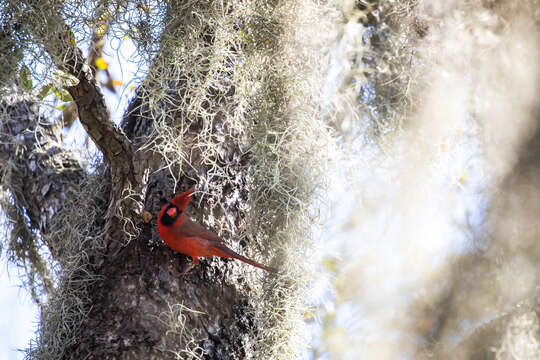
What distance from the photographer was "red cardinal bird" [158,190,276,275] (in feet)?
5.02

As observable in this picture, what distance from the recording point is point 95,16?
1644mm

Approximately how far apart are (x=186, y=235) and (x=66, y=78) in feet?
1.81

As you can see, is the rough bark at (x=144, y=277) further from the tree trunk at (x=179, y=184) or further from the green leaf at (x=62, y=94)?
the green leaf at (x=62, y=94)

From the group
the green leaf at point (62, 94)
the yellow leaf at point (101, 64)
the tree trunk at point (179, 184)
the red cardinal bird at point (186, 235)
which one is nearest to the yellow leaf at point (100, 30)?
the tree trunk at point (179, 184)

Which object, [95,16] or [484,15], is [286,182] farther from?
[484,15]

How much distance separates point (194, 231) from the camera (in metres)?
1.54

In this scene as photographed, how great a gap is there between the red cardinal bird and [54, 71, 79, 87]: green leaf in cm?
43

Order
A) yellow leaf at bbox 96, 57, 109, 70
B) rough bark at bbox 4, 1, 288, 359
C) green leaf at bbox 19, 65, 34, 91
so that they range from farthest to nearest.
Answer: yellow leaf at bbox 96, 57, 109, 70 < green leaf at bbox 19, 65, 34, 91 < rough bark at bbox 4, 1, 288, 359

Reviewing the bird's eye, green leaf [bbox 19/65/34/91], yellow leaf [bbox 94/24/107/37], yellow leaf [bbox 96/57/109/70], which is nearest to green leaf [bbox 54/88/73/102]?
green leaf [bbox 19/65/34/91]

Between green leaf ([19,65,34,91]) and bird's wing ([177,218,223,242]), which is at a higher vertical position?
green leaf ([19,65,34,91])

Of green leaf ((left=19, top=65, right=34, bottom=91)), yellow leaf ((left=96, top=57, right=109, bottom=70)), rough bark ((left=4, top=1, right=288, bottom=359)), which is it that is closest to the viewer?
rough bark ((left=4, top=1, right=288, bottom=359))

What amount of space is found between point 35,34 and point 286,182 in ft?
2.88

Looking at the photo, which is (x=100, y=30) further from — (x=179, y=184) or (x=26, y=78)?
(x=179, y=184)

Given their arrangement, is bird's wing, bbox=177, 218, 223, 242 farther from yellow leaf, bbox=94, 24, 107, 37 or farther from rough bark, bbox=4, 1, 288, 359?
yellow leaf, bbox=94, 24, 107, 37
